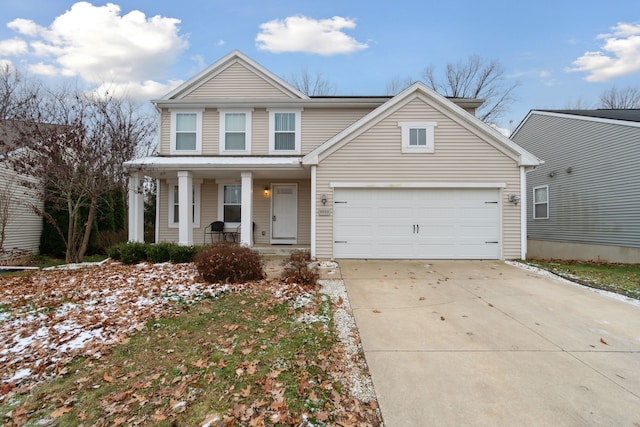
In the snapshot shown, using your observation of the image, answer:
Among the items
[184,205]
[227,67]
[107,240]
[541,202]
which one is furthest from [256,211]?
[541,202]

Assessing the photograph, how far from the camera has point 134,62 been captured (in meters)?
18.6

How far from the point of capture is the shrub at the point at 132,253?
9.29 metres

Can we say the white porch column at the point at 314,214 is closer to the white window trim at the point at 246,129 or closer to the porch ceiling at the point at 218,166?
the porch ceiling at the point at 218,166

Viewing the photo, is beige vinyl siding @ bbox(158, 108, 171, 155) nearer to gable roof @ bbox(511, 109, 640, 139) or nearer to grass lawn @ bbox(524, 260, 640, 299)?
grass lawn @ bbox(524, 260, 640, 299)

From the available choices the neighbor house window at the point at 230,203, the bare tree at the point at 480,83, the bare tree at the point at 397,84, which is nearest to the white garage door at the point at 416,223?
the neighbor house window at the point at 230,203

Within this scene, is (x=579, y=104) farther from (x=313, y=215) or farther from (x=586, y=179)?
(x=313, y=215)

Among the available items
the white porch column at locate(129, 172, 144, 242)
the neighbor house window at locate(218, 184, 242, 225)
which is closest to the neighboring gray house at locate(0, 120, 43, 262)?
the white porch column at locate(129, 172, 144, 242)

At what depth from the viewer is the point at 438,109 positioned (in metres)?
9.62

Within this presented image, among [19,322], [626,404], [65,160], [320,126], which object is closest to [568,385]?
[626,404]

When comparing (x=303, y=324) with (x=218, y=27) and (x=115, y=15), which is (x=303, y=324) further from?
(x=115, y=15)

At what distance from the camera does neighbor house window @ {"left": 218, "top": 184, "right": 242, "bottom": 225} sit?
12.3 metres

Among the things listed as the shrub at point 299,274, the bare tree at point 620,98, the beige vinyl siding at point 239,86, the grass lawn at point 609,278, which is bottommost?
the grass lawn at point 609,278

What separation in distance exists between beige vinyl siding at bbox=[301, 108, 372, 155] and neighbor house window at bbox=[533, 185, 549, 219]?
928cm

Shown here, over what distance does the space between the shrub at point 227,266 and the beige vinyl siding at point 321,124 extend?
649 centimetres
